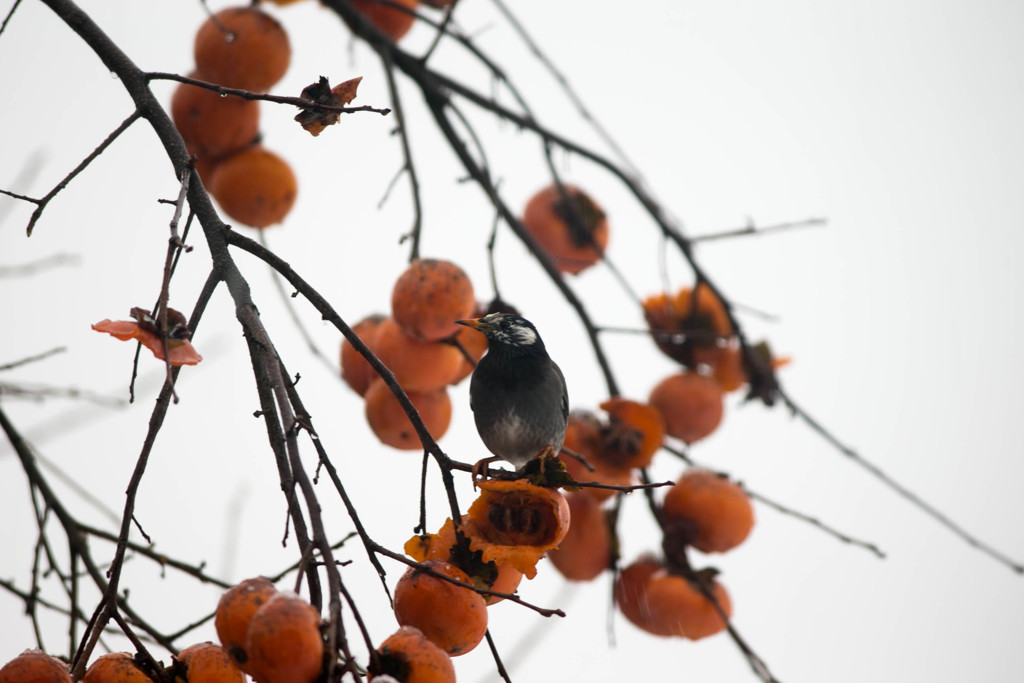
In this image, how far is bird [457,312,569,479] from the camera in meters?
2.95

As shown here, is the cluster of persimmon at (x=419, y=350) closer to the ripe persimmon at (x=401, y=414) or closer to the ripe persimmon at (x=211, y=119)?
the ripe persimmon at (x=401, y=414)

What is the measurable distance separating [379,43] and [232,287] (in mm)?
2028

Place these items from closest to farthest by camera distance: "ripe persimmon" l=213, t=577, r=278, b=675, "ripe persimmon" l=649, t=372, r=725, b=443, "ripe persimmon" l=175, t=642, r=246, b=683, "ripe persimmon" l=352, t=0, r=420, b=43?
"ripe persimmon" l=213, t=577, r=278, b=675 < "ripe persimmon" l=175, t=642, r=246, b=683 < "ripe persimmon" l=649, t=372, r=725, b=443 < "ripe persimmon" l=352, t=0, r=420, b=43

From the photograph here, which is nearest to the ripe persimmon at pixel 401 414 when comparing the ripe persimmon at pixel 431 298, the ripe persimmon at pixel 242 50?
the ripe persimmon at pixel 431 298

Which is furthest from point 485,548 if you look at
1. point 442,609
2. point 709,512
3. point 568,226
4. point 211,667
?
point 568,226

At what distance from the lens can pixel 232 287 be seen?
1.91 meters

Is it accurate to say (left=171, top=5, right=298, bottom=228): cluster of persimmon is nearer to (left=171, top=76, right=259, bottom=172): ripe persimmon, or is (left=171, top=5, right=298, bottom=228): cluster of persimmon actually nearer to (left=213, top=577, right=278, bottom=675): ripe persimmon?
(left=171, top=76, right=259, bottom=172): ripe persimmon

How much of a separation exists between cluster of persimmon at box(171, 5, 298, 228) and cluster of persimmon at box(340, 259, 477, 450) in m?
0.62

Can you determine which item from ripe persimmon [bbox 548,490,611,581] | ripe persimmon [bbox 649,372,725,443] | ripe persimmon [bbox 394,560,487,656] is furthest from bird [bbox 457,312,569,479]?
ripe persimmon [bbox 394,560,487,656]

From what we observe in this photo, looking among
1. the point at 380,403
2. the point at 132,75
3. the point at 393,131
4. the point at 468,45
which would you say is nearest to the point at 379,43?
the point at 468,45

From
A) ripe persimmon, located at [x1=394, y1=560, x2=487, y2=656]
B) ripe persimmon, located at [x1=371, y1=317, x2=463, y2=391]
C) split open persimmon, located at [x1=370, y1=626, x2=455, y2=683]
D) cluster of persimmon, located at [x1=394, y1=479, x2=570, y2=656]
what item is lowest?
split open persimmon, located at [x1=370, y1=626, x2=455, y2=683]

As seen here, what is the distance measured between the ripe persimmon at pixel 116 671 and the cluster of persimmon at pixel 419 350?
1371mm

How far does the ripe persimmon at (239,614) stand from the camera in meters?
1.65

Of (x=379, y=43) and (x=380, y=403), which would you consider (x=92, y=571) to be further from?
(x=379, y=43)
